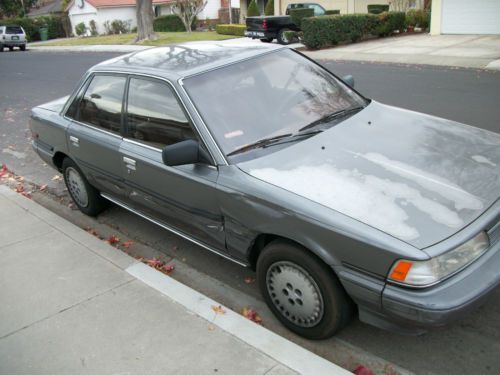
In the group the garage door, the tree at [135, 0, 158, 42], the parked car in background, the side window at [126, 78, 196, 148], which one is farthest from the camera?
the parked car in background

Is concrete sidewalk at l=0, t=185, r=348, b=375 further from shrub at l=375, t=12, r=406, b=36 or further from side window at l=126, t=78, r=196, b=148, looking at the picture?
shrub at l=375, t=12, r=406, b=36

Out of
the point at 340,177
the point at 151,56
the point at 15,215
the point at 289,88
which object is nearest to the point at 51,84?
the point at 15,215

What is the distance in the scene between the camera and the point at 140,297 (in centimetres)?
360

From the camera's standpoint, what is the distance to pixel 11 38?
34.2 metres

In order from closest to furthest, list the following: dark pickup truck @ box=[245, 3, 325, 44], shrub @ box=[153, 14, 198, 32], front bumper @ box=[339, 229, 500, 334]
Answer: front bumper @ box=[339, 229, 500, 334] < dark pickup truck @ box=[245, 3, 325, 44] < shrub @ box=[153, 14, 198, 32]

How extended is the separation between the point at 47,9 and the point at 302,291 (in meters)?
72.7

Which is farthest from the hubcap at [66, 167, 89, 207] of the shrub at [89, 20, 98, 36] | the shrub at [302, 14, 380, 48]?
the shrub at [89, 20, 98, 36]

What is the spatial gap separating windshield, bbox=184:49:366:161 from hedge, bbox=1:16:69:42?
53728 mm

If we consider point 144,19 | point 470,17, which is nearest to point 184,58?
point 470,17

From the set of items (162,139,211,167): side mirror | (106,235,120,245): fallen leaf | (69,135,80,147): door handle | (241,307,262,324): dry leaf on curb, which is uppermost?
A: (162,139,211,167): side mirror

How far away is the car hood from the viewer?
2686 mm

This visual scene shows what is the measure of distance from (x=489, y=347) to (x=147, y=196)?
8.88 feet

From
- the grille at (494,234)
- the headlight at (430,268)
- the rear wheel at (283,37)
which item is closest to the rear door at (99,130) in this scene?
the headlight at (430,268)

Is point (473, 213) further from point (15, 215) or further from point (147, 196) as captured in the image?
point (15, 215)
